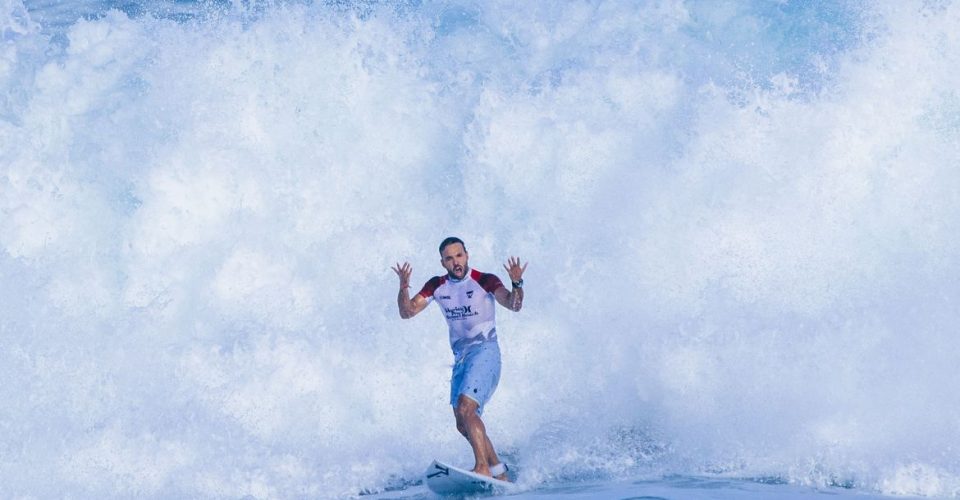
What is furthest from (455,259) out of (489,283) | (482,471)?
(482,471)

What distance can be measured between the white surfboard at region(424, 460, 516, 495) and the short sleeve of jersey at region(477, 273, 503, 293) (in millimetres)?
1229

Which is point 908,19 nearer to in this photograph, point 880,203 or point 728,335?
point 880,203

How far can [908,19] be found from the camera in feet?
33.7

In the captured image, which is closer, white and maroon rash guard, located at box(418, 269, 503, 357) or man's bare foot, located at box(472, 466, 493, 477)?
man's bare foot, located at box(472, 466, 493, 477)

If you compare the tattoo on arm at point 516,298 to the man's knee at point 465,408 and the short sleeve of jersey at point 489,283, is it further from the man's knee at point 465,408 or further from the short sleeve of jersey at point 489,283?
the man's knee at point 465,408

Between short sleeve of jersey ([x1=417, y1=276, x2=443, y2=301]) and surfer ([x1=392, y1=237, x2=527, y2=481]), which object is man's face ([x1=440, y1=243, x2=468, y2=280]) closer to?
surfer ([x1=392, y1=237, x2=527, y2=481])

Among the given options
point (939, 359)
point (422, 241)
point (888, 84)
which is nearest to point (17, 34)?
point (422, 241)

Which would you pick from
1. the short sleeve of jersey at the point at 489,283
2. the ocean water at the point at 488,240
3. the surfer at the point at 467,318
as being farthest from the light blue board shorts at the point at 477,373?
the ocean water at the point at 488,240

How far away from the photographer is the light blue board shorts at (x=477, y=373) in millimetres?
7223

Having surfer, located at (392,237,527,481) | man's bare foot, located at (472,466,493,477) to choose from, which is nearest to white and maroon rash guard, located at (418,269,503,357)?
surfer, located at (392,237,527,481)

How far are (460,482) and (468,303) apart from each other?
123cm

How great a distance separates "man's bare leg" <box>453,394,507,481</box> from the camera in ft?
22.9

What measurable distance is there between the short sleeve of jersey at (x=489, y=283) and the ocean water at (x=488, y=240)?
141cm

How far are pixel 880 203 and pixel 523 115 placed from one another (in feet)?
12.3
